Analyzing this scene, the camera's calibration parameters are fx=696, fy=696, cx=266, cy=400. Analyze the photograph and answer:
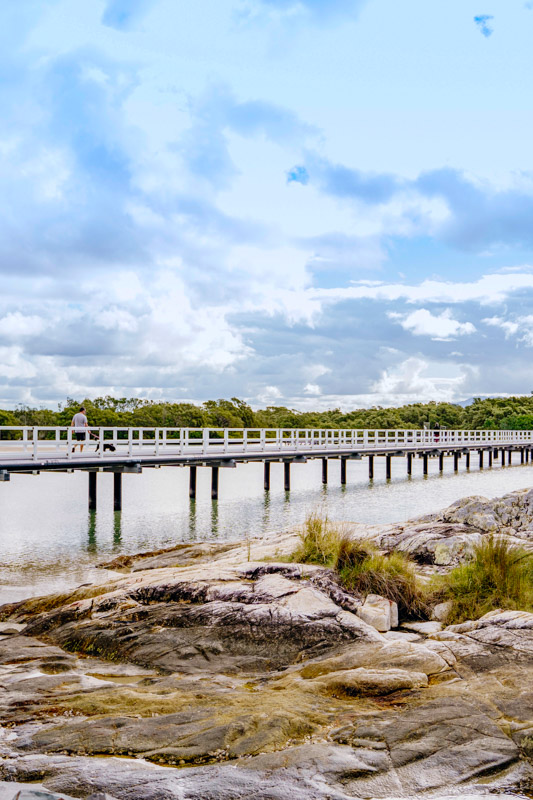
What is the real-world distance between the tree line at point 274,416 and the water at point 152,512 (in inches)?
1382

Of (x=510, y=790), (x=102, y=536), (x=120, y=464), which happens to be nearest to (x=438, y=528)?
(x=510, y=790)

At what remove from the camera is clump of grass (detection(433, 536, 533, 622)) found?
9727mm

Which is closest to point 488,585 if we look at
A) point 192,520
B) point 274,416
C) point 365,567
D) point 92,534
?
point 365,567

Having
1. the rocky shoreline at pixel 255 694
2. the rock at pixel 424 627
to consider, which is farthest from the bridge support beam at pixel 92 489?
the rock at pixel 424 627

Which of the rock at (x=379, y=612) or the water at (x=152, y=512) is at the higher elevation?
the rock at (x=379, y=612)

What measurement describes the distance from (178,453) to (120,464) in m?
4.13

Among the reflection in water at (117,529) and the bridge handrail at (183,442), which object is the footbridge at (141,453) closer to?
the bridge handrail at (183,442)

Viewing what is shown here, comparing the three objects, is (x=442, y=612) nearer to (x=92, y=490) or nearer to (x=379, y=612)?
(x=379, y=612)

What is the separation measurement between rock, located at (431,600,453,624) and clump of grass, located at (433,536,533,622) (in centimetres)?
6

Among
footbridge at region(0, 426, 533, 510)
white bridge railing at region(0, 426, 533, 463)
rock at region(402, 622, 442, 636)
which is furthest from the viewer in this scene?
white bridge railing at region(0, 426, 533, 463)

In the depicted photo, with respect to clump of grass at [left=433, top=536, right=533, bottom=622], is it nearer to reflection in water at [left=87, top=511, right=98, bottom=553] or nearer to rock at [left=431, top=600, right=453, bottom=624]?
rock at [left=431, top=600, right=453, bottom=624]

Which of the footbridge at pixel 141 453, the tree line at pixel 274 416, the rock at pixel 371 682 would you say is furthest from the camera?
the tree line at pixel 274 416

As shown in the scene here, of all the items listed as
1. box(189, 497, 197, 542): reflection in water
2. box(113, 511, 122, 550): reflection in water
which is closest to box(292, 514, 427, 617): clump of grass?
box(113, 511, 122, 550): reflection in water

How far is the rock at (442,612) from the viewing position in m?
9.79
